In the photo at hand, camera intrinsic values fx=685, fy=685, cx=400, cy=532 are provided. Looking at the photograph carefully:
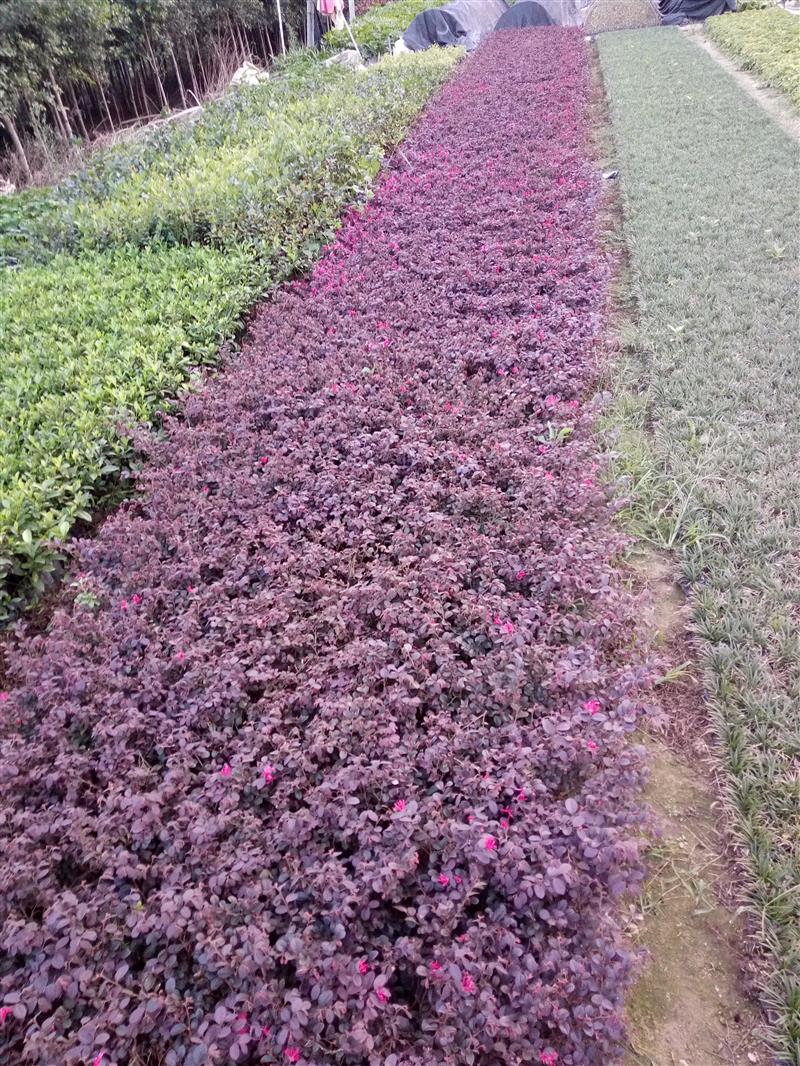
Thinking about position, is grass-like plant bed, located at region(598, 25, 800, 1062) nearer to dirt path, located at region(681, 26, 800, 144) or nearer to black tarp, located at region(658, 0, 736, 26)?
dirt path, located at region(681, 26, 800, 144)

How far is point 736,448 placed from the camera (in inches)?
131

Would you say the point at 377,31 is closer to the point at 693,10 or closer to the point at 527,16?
the point at 527,16

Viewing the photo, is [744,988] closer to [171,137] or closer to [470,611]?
[470,611]

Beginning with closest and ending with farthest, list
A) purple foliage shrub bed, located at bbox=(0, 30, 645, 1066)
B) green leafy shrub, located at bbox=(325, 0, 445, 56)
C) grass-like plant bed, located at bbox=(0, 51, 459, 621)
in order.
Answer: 1. purple foliage shrub bed, located at bbox=(0, 30, 645, 1066)
2. grass-like plant bed, located at bbox=(0, 51, 459, 621)
3. green leafy shrub, located at bbox=(325, 0, 445, 56)

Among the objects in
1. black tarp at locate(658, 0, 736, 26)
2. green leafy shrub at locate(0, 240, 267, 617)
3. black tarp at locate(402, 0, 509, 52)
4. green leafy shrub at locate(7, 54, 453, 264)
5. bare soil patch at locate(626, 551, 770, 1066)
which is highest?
black tarp at locate(402, 0, 509, 52)

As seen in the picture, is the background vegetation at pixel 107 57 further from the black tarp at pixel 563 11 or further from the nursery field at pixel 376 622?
the black tarp at pixel 563 11

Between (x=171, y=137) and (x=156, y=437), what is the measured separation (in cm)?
619

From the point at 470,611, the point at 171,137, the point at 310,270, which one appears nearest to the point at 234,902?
the point at 470,611

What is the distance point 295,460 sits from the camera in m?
3.12

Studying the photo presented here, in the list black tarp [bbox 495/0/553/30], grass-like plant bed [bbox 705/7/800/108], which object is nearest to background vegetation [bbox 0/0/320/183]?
black tarp [bbox 495/0/553/30]

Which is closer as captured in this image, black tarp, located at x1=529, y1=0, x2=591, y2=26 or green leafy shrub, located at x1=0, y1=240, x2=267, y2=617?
green leafy shrub, located at x1=0, y1=240, x2=267, y2=617

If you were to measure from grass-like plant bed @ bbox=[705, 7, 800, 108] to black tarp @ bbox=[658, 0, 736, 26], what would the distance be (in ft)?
4.77

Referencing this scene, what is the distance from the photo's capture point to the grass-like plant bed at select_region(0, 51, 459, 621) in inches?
121

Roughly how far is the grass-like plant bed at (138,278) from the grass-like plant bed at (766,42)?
6.21m
